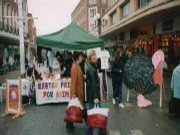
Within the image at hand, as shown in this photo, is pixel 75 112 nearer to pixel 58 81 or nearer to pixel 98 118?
pixel 98 118

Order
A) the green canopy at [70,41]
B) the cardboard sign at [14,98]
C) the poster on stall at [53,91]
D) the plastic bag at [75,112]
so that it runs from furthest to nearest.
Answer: the poster on stall at [53,91] < the green canopy at [70,41] < the cardboard sign at [14,98] < the plastic bag at [75,112]

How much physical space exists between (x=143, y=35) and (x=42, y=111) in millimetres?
21852

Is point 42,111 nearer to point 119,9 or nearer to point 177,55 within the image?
point 177,55

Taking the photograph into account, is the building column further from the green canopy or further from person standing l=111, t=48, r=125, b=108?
person standing l=111, t=48, r=125, b=108

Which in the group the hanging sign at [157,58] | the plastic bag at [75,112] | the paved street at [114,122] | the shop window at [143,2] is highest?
the shop window at [143,2]

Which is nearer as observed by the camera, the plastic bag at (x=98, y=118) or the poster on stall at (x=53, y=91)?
the plastic bag at (x=98, y=118)

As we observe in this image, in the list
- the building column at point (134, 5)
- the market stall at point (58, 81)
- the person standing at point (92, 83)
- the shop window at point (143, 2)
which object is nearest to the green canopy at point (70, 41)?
the market stall at point (58, 81)

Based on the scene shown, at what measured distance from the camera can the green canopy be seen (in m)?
13.5

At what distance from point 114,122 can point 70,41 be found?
14.4 ft

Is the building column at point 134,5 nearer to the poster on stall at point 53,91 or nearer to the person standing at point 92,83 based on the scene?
the poster on stall at point 53,91

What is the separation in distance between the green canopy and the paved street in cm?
223

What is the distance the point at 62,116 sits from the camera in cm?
1128

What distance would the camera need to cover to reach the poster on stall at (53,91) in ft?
45.3

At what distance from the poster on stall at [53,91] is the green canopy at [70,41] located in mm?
1336
